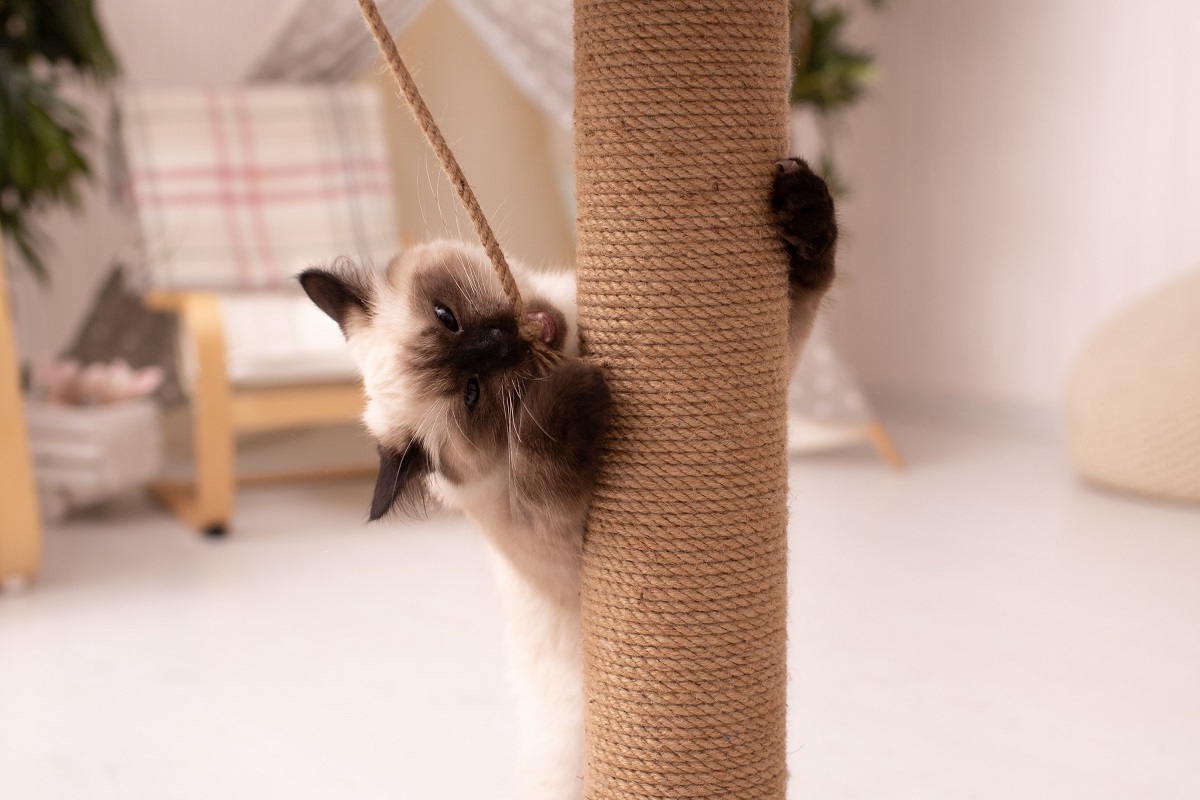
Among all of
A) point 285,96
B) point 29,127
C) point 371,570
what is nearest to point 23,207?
point 29,127

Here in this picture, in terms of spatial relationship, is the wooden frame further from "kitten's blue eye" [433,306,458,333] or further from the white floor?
"kitten's blue eye" [433,306,458,333]

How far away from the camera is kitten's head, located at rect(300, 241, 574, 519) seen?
0.96 meters

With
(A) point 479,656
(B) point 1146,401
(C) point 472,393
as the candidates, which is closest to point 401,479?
(C) point 472,393

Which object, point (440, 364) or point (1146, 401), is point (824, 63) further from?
point (440, 364)

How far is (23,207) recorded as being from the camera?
2.75 m

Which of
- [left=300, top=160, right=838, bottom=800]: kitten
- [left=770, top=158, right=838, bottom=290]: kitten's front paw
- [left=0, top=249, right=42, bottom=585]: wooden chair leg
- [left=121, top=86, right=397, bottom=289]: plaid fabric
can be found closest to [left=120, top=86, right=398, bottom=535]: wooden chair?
[left=121, top=86, right=397, bottom=289]: plaid fabric

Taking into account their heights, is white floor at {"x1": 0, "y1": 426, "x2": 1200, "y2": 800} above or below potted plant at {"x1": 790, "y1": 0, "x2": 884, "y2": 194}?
below

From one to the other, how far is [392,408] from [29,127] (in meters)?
1.98

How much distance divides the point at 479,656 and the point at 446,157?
109 centimetres

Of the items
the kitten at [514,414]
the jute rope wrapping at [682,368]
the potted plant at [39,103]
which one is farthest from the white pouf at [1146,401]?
the potted plant at [39,103]

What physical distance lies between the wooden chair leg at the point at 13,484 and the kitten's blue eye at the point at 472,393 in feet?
4.94

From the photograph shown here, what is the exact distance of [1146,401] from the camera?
8.34 ft

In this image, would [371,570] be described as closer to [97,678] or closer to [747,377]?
[97,678]

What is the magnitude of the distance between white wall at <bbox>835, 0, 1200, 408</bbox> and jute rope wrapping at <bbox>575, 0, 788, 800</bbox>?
6.94ft
